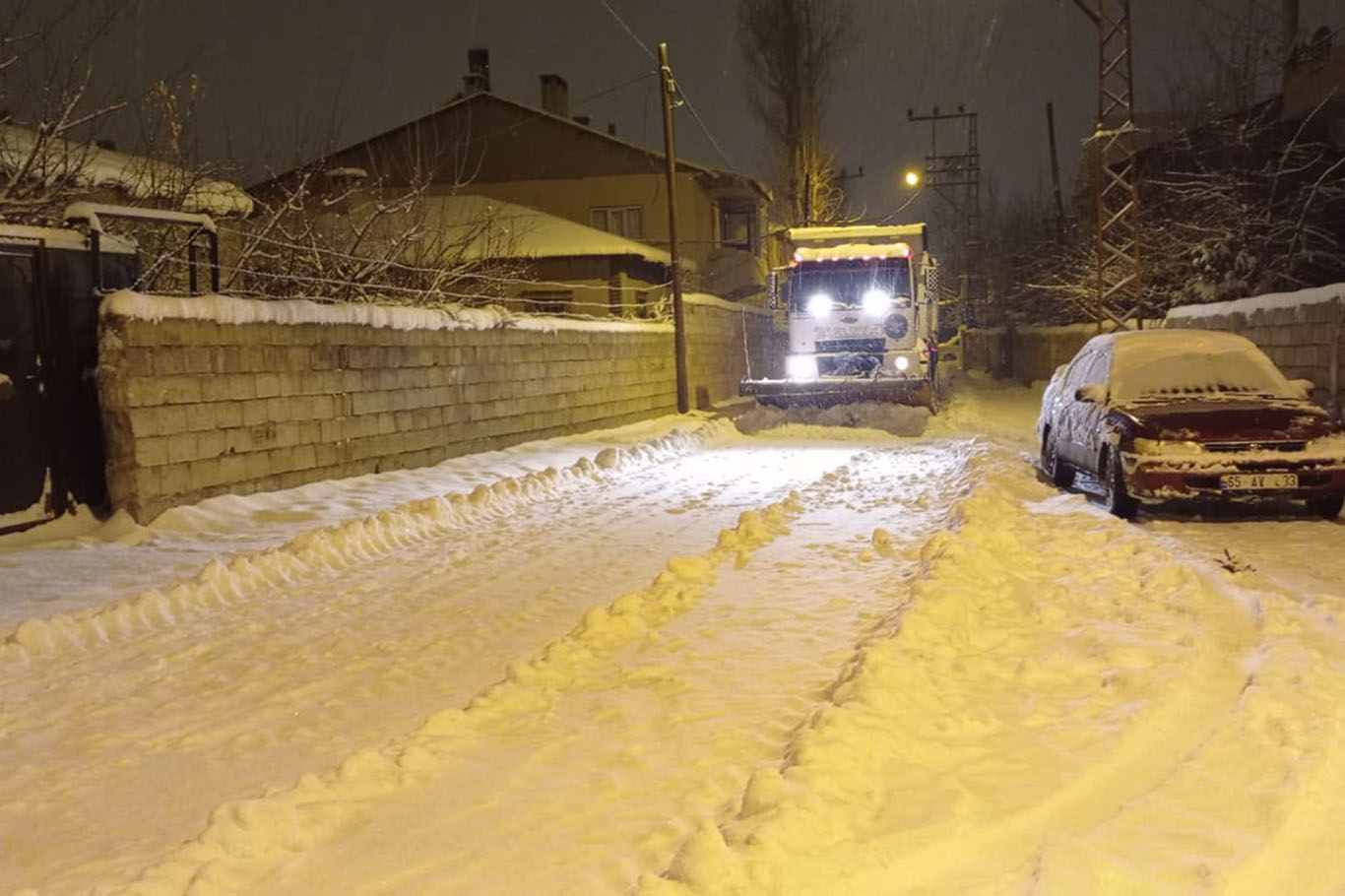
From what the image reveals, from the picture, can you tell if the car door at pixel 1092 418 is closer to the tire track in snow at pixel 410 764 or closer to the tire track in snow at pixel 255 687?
the tire track in snow at pixel 255 687

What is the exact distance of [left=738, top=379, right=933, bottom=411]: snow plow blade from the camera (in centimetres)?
1922

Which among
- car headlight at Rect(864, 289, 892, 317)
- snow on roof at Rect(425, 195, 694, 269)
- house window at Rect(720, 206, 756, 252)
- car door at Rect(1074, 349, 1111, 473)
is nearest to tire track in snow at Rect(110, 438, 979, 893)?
car door at Rect(1074, 349, 1111, 473)

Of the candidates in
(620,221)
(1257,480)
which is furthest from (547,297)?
(1257,480)

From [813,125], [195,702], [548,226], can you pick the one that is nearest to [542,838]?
[195,702]

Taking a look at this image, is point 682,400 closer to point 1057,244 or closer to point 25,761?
point 25,761

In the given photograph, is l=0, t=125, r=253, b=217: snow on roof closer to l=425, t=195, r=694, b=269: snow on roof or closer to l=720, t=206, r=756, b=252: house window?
l=425, t=195, r=694, b=269: snow on roof

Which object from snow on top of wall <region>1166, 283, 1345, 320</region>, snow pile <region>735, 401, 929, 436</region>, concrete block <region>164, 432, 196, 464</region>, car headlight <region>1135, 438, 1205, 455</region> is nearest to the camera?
car headlight <region>1135, 438, 1205, 455</region>

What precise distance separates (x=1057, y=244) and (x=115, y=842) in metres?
42.3

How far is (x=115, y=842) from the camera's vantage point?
142 inches

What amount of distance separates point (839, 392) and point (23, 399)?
45.3ft

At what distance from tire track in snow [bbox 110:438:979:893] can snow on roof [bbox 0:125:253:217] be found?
332 inches

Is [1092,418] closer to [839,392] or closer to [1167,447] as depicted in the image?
[1167,447]

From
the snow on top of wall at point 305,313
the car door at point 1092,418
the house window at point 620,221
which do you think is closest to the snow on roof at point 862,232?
the snow on top of wall at point 305,313

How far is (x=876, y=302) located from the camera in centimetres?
2019
